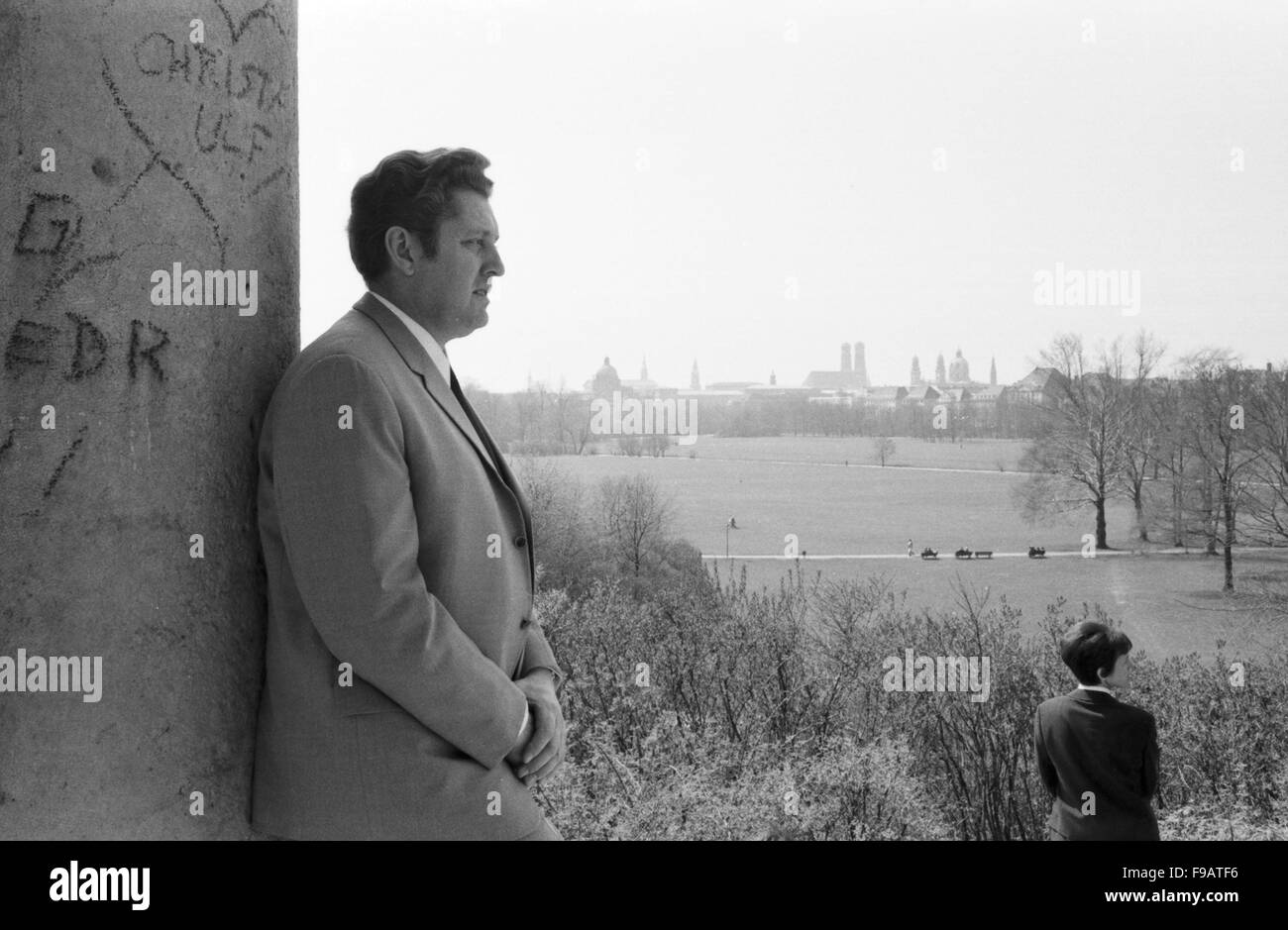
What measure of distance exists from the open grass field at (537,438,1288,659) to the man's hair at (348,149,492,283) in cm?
523

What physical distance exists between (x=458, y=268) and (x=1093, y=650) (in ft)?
5.52

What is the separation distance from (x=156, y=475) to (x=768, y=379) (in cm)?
700

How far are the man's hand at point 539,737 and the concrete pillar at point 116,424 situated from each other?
31cm

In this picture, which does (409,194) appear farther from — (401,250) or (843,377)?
(843,377)

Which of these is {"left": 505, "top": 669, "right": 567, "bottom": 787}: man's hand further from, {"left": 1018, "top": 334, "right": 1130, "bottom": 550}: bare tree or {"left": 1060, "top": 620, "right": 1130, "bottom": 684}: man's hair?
{"left": 1018, "top": 334, "right": 1130, "bottom": 550}: bare tree

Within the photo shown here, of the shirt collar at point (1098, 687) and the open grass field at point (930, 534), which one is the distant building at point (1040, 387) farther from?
the shirt collar at point (1098, 687)

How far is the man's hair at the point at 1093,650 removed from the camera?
2.40 meters

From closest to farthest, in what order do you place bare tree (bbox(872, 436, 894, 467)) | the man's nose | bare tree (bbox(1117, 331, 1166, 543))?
the man's nose, bare tree (bbox(1117, 331, 1166, 543)), bare tree (bbox(872, 436, 894, 467))

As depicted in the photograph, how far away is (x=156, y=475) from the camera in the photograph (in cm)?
121

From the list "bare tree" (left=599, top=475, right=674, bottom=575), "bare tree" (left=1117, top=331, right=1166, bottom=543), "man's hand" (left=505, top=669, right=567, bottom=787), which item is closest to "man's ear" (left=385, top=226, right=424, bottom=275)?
"man's hand" (left=505, top=669, right=567, bottom=787)

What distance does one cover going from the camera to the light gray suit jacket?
3.66 feet
